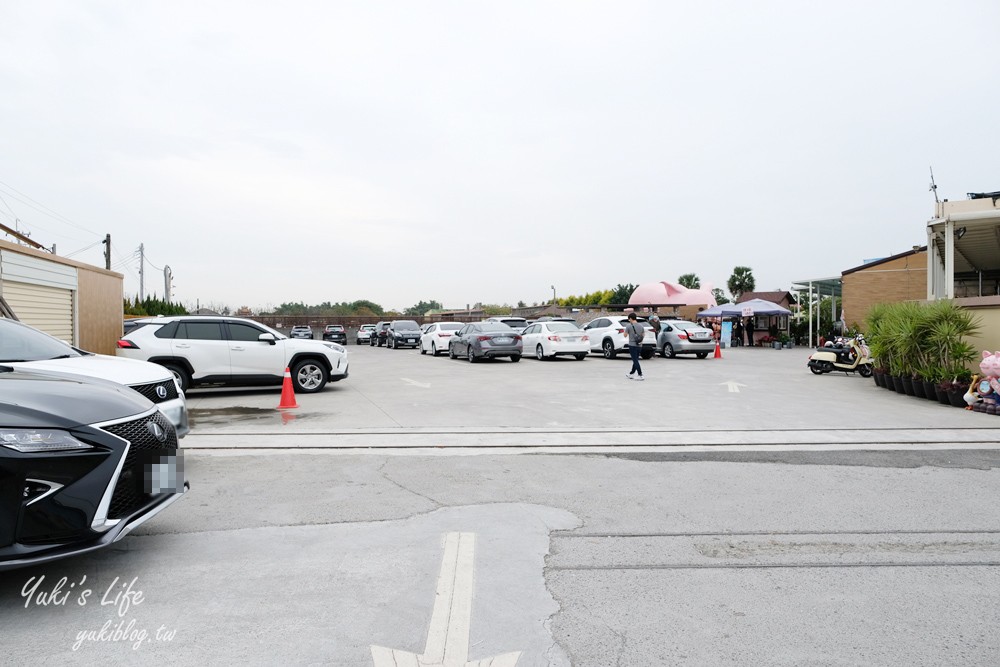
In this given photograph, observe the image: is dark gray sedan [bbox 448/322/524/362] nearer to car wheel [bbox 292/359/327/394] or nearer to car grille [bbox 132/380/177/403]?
car wheel [bbox 292/359/327/394]

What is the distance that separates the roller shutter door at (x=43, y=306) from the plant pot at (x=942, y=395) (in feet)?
51.3

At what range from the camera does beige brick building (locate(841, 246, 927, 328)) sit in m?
30.2

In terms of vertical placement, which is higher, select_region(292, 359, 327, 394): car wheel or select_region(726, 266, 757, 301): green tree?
select_region(726, 266, 757, 301): green tree

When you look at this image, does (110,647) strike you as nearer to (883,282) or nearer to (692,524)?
(692,524)

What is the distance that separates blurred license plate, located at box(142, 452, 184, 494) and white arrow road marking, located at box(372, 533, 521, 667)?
175cm

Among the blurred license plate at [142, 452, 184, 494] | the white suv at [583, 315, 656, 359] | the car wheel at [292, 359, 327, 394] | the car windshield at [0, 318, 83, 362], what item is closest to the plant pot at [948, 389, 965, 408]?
the car wheel at [292, 359, 327, 394]

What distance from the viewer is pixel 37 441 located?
3.50 m

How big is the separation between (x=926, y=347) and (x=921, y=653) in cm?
1174

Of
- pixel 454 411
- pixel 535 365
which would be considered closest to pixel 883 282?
pixel 535 365

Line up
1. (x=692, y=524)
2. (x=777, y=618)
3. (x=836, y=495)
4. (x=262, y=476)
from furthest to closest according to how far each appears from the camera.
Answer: (x=262, y=476)
(x=836, y=495)
(x=692, y=524)
(x=777, y=618)

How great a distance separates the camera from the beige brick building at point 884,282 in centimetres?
3025

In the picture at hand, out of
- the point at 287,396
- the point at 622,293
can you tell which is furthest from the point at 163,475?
the point at 622,293

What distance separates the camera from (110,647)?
10.5 ft

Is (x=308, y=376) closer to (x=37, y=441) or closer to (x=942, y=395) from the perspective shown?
(x=37, y=441)
